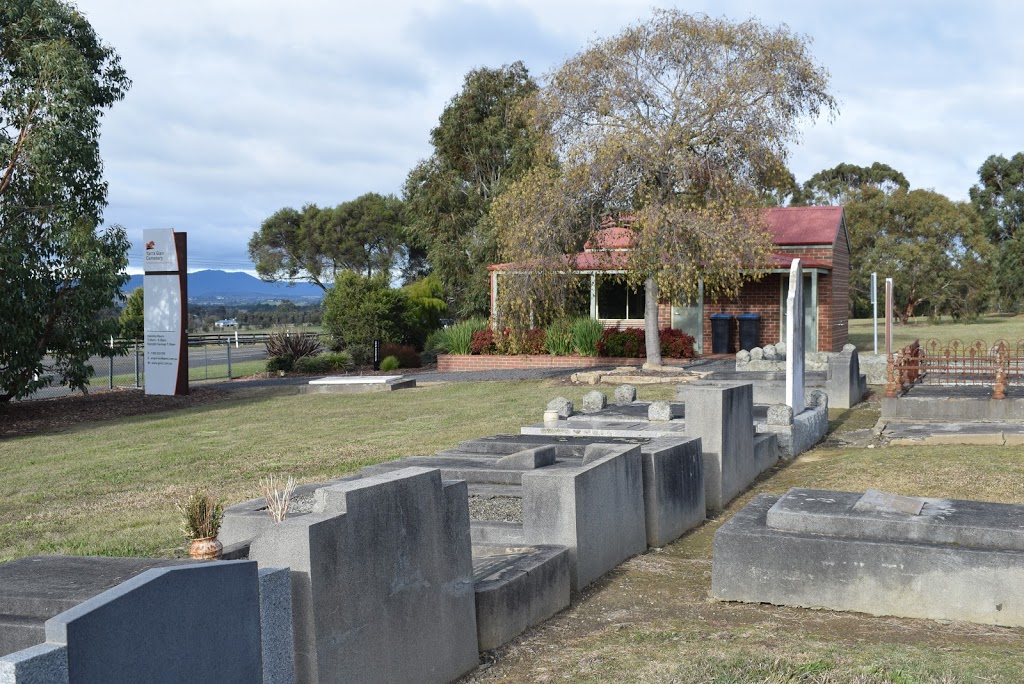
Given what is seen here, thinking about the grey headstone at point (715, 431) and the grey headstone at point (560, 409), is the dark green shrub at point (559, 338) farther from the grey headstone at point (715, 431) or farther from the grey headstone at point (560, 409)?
the grey headstone at point (715, 431)

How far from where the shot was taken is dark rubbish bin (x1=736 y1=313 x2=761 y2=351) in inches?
1135

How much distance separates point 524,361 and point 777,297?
7.89m

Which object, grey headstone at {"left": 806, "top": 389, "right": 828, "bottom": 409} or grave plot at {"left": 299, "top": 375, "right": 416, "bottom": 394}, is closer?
grey headstone at {"left": 806, "top": 389, "right": 828, "bottom": 409}

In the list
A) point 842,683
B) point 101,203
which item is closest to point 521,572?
point 842,683

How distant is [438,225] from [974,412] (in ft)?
A: 86.4

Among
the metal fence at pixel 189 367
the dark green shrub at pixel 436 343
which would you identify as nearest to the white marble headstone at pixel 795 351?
the metal fence at pixel 189 367

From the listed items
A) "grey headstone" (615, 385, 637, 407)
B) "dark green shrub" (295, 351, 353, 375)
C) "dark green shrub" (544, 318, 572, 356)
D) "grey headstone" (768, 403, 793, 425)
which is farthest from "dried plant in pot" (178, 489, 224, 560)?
"dark green shrub" (295, 351, 353, 375)

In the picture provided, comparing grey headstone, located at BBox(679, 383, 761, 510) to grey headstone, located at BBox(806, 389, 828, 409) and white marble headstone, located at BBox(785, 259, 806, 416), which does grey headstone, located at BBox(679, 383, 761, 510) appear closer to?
white marble headstone, located at BBox(785, 259, 806, 416)

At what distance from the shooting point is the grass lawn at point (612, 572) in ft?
16.1

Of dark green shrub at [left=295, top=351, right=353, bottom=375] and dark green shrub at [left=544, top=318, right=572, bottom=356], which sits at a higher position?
dark green shrub at [left=544, top=318, right=572, bottom=356]

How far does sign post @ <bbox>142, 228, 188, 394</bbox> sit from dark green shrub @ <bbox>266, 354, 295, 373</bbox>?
676 cm

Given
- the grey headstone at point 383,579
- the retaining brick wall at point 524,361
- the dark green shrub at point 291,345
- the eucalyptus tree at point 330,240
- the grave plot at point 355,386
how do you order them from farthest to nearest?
the eucalyptus tree at point 330,240
the dark green shrub at point 291,345
the retaining brick wall at point 524,361
the grave plot at point 355,386
the grey headstone at point 383,579

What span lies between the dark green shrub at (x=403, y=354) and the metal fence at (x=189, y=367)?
3842mm

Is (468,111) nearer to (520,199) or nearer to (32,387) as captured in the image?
(520,199)
